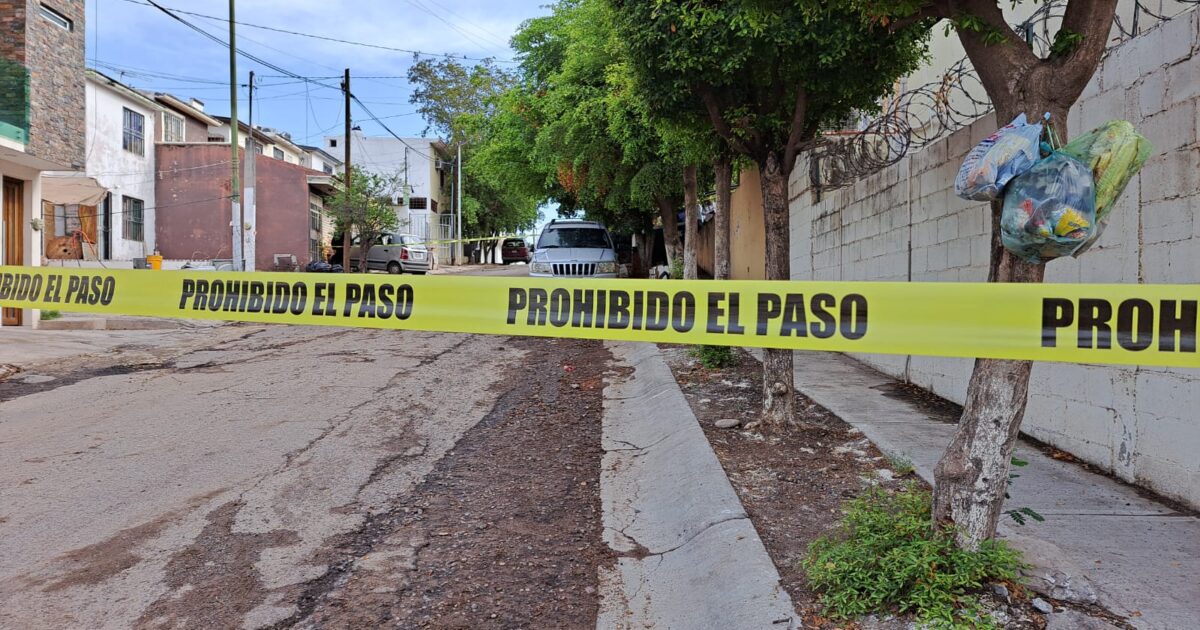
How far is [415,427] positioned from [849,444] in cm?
367

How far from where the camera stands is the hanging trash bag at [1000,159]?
298 cm

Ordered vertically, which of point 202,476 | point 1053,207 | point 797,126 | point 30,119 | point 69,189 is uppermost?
point 30,119

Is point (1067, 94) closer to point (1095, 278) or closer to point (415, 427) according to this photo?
point (1095, 278)

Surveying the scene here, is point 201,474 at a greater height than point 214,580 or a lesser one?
greater

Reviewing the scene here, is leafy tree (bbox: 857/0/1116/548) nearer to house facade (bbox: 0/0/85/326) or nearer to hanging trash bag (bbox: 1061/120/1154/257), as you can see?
hanging trash bag (bbox: 1061/120/1154/257)

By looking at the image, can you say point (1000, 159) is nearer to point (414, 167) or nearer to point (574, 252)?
point (574, 252)

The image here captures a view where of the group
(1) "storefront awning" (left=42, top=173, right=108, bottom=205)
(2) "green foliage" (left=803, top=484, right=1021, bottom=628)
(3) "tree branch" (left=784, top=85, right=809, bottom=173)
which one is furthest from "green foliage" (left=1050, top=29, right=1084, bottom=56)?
(1) "storefront awning" (left=42, top=173, right=108, bottom=205)

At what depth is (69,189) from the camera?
58.3ft

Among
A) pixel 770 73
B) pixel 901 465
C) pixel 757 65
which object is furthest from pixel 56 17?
pixel 901 465

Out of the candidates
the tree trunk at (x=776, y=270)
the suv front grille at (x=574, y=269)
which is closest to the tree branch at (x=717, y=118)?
the tree trunk at (x=776, y=270)

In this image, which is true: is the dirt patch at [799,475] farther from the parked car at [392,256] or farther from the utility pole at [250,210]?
the parked car at [392,256]

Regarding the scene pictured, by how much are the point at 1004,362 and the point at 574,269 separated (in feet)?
43.9

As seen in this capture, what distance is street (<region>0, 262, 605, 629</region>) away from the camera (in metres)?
3.60

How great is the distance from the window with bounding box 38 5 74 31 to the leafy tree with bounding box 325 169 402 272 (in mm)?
13419
